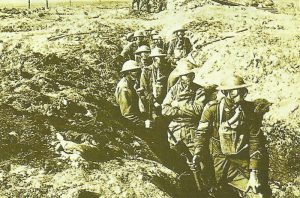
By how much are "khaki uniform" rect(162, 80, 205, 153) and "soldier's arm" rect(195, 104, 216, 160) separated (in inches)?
15.0

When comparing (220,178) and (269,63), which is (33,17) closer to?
(269,63)

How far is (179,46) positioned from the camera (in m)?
8.80

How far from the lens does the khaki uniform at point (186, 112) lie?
5.76 metres

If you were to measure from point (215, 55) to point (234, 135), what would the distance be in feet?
12.1

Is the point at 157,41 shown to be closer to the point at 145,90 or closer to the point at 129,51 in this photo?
the point at 129,51

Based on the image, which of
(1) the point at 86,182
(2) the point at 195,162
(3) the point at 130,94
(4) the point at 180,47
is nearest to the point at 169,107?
(3) the point at 130,94

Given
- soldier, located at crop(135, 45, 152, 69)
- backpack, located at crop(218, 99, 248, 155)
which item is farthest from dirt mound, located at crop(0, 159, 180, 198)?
soldier, located at crop(135, 45, 152, 69)

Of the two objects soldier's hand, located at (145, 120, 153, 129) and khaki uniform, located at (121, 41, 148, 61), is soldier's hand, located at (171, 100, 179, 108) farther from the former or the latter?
khaki uniform, located at (121, 41, 148, 61)

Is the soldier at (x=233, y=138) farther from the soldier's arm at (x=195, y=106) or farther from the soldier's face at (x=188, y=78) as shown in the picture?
the soldier's face at (x=188, y=78)

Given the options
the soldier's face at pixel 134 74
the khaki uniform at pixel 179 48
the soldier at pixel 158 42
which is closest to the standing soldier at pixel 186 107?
the soldier's face at pixel 134 74

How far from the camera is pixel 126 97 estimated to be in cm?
625

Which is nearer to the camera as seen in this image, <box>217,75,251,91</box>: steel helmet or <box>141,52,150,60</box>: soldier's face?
<box>217,75,251,91</box>: steel helmet

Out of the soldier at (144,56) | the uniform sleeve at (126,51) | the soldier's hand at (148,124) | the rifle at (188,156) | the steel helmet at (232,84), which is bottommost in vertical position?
the rifle at (188,156)

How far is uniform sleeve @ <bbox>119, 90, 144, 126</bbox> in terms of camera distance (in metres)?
6.25
